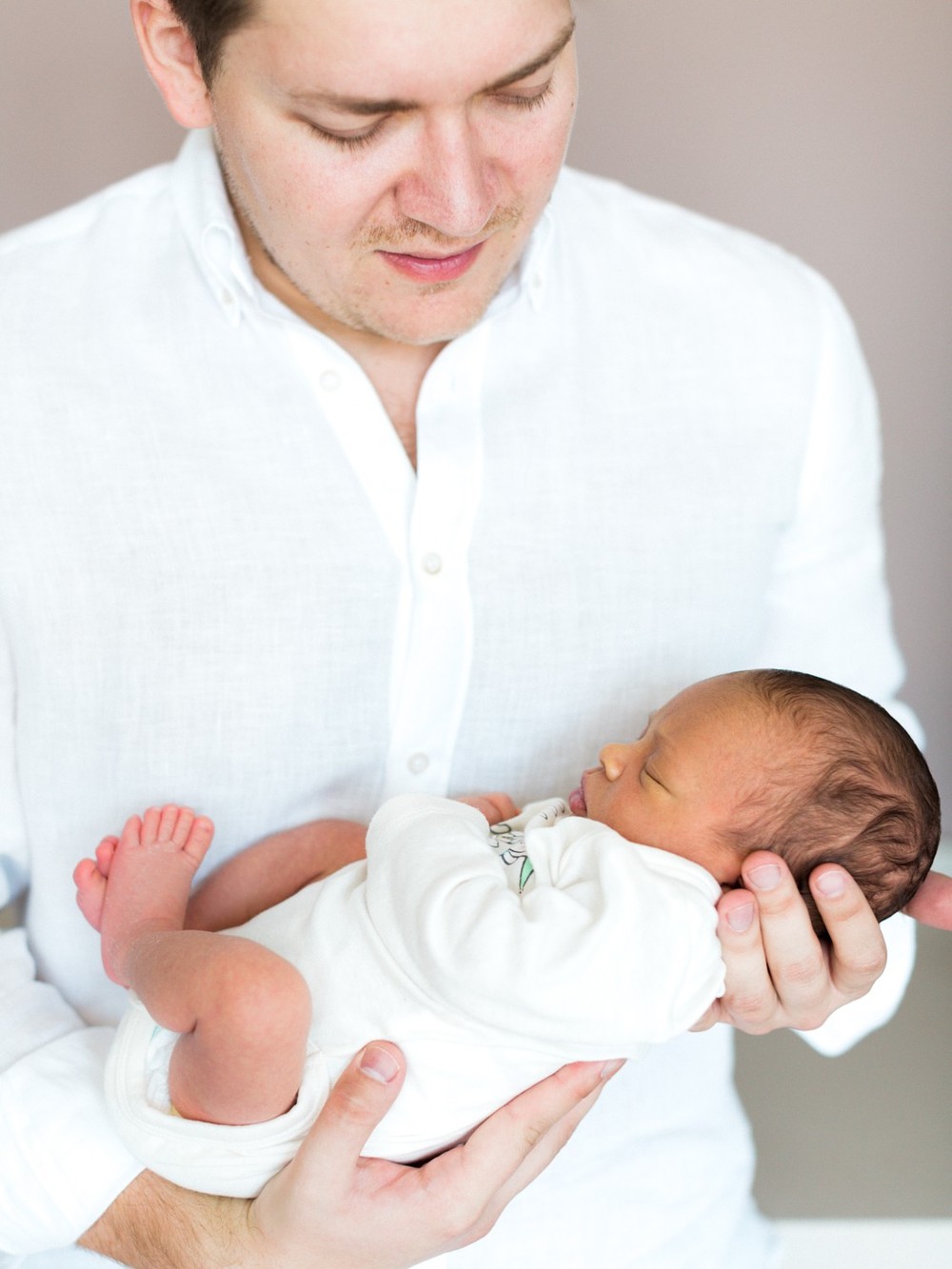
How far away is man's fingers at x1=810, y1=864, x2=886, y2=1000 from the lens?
1.10 m

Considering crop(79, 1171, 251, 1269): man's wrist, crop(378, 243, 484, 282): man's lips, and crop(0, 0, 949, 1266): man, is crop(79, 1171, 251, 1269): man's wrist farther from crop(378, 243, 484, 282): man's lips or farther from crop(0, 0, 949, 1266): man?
crop(378, 243, 484, 282): man's lips

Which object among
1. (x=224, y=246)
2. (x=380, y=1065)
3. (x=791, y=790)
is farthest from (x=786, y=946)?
(x=224, y=246)

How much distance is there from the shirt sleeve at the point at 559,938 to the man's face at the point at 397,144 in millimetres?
546

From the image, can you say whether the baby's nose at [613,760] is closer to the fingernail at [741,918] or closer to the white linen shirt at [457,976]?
the white linen shirt at [457,976]

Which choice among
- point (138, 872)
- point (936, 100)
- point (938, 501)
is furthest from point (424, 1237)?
point (936, 100)

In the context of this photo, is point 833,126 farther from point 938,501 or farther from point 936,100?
point 938,501

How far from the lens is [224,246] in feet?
4.37

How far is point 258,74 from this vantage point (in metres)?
1.15

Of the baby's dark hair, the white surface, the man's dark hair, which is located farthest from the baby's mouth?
the white surface

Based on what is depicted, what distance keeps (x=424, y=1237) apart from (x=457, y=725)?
0.50m

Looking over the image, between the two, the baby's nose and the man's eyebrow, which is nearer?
the man's eyebrow

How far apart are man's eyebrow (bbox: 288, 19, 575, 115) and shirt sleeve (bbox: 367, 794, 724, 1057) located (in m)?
0.62

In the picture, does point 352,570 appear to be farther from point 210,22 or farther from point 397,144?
point 210,22

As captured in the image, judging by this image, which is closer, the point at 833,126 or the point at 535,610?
the point at 535,610
